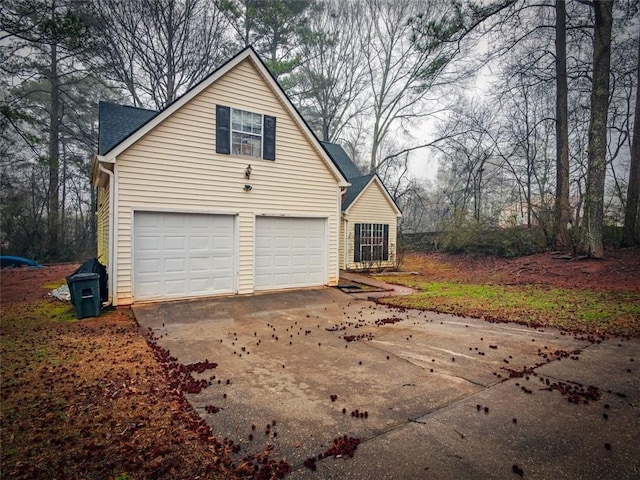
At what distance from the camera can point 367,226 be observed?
15141 mm

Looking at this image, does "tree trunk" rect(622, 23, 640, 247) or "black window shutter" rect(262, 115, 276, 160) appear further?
"tree trunk" rect(622, 23, 640, 247)

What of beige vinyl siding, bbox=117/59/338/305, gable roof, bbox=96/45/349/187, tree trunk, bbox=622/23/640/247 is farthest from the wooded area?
beige vinyl siding, bbox=117/59/338/305

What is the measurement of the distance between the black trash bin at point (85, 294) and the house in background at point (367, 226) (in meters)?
9.85

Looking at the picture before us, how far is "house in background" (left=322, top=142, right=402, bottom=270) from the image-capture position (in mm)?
14742

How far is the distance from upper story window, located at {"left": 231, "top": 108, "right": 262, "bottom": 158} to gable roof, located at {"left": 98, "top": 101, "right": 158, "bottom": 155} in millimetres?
1941

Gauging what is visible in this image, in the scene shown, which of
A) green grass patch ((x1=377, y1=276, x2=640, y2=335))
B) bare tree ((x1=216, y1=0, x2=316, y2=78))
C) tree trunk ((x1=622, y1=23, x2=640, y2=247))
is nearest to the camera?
green grass patch ((x1=377, y1=276, x2=640, y2=335))

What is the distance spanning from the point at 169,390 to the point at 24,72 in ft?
46.9

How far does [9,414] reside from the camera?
287 centimetres

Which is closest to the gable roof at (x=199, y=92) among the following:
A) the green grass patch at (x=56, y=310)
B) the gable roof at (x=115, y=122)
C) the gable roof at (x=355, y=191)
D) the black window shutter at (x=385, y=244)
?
the gable roof at (x=115, y=122)

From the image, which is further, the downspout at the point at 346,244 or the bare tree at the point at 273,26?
the bare tree at the point at 273,26

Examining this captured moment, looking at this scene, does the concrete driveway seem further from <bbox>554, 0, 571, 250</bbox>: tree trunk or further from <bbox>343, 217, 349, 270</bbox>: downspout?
<bbox>554, 0, 571, 250</bbox>: tree trunk

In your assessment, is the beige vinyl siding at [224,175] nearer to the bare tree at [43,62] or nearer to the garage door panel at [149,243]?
the garage door panel at [149,243]

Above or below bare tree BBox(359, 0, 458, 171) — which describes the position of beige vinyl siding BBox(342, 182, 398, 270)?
below

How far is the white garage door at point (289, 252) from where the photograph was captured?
9.29 meters
